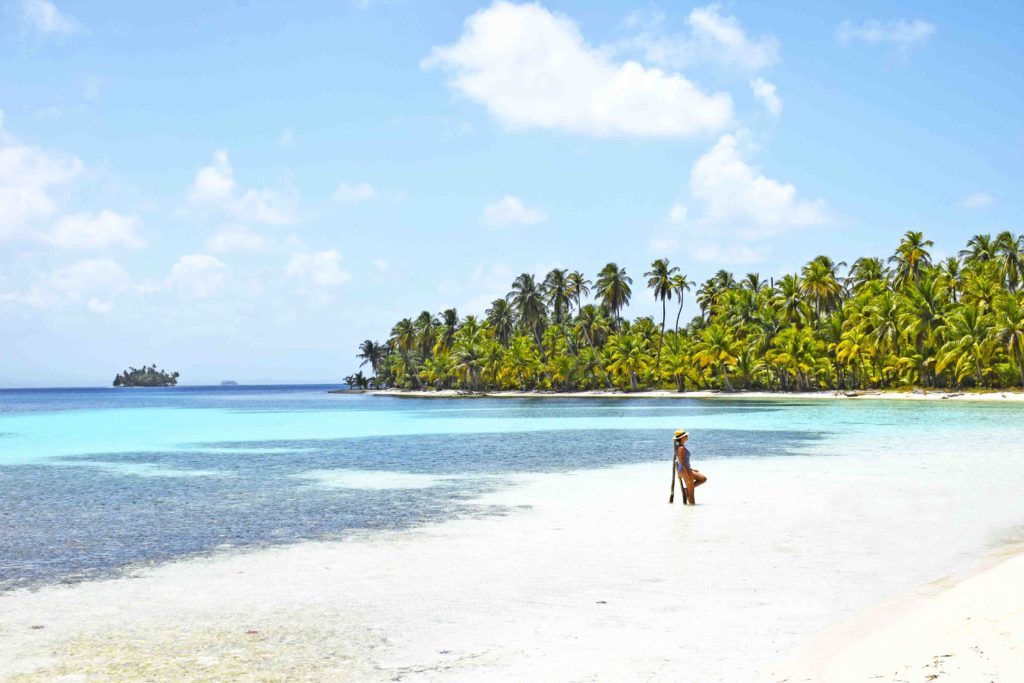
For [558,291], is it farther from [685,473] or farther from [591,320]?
[685,473]

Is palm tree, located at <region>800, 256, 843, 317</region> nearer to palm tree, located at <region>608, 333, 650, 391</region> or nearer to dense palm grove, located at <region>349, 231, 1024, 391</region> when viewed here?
dense palm grove, located at <region>349, 231, 1024, 391</region>

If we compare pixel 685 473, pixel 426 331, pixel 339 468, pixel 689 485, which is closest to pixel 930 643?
pixel 685 473

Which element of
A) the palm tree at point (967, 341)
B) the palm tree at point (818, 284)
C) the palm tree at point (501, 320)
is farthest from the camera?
the palm tree at point (501, 320)

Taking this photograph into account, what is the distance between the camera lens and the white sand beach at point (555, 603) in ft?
25.9

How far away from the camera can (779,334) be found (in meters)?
96.4

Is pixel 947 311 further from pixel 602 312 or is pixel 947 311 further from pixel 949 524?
pixel 949 524

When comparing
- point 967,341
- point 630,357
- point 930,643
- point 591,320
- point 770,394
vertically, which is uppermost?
point 591,320

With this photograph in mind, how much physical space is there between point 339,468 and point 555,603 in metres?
20.2

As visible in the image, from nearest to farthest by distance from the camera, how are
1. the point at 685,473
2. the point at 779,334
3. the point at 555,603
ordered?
the point at 555,603 < the point at 685,473 < the point at 779,334

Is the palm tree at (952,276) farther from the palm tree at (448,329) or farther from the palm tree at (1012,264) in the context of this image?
the palm tree at (448,329)

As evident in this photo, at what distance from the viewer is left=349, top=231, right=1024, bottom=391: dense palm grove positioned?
7825cm

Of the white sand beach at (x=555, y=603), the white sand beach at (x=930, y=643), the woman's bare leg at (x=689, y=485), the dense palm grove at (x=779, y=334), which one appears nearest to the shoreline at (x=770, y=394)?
the dense palm grove at (x=779, y=334)

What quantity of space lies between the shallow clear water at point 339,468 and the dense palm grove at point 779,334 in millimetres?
23641

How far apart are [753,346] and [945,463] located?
73.9 metres
